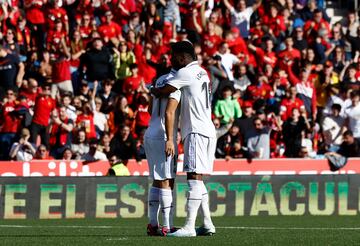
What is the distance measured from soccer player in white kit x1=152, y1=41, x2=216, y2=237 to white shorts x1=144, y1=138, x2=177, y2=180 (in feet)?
0.54

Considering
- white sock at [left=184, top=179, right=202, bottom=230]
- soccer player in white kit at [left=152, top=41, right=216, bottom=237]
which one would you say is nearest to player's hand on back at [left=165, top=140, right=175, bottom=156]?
soccer player in white kit at [left=152, top=41, right=216, bottom=237]

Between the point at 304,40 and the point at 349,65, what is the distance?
59.6 inches

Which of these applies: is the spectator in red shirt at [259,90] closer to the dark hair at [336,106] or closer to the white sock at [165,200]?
the dark hair at [336,106]

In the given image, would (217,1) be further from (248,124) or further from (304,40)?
(248,124)

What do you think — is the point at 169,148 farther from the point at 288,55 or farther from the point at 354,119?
the point at 288,55

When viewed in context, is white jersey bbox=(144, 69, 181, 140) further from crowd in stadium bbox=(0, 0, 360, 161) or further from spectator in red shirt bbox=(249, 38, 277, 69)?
spectator in red shirt bbox=(249, 38, 277, 69)

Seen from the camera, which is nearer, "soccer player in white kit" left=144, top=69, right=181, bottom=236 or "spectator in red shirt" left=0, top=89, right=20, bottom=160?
"soccer player in white kit" left=144, top=69, right=181, bottom=236

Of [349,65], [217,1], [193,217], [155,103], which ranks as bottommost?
[193,217]

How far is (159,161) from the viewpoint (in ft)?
40.5

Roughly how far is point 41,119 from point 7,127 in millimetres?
704

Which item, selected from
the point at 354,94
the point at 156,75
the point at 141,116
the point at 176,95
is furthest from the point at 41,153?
the point at 176,95

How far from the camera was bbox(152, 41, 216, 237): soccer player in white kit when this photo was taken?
39.9ft

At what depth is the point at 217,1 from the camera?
28.5 metres

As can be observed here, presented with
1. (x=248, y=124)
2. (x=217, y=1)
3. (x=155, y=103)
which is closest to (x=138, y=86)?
(x=248, y=124)
